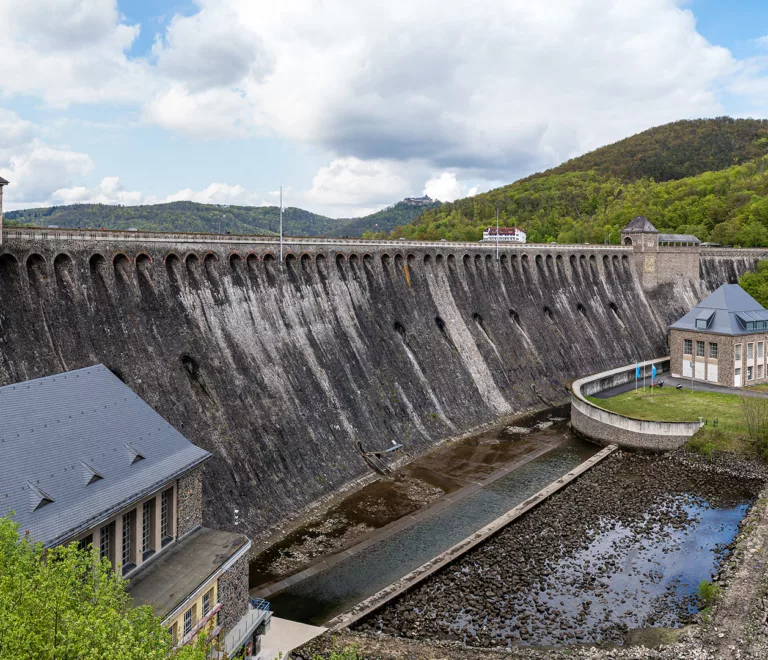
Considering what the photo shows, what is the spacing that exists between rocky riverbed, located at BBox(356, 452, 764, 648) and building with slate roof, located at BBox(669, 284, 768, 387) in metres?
20.6

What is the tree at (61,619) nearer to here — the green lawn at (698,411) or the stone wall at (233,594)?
the stone wall at (233,594)

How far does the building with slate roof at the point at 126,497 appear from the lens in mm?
18469

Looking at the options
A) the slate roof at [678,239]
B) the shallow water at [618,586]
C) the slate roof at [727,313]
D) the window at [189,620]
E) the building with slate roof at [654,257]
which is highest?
the slate roof at [678,239]

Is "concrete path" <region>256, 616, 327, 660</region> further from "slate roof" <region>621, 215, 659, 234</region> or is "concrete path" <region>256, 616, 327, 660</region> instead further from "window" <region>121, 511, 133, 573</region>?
"slate roof" <region>621, 215, 659, 234</region>

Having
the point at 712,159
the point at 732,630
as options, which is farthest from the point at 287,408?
the point at 712,159

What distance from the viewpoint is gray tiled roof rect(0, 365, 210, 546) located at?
18016 mm

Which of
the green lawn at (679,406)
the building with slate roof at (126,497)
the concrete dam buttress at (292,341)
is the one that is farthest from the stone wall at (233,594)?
the green lawn at (679,406)

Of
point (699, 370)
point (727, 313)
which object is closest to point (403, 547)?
point (699, 370)

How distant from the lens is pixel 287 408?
41.1m

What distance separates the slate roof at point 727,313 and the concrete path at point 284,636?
169ft

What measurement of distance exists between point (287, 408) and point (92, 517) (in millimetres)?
22503

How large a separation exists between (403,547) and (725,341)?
4337cm

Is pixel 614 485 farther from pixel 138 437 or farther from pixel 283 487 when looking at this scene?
pixel 138 437

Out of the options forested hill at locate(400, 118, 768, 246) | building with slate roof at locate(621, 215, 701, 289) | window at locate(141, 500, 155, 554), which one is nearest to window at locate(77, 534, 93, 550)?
window at locate(141, 500, 155, 554)
